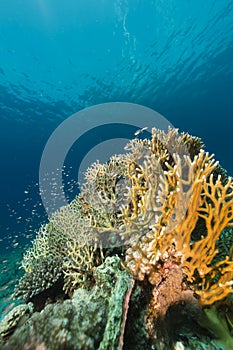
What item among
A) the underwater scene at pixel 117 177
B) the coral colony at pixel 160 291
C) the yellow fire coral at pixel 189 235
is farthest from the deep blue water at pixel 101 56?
the yellow fire coral at pixel 189 235

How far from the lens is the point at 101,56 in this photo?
1098 inches

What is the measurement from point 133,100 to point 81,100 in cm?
1062

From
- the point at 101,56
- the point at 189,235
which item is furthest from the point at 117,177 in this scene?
the point at 101,56

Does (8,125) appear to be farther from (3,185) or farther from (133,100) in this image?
(3,185)

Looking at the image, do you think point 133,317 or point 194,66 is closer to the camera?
point 133,317

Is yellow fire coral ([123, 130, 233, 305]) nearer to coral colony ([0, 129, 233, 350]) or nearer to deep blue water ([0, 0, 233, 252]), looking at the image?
coral colony ([0, 129, 233, 350])

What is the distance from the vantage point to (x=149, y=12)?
23.5m

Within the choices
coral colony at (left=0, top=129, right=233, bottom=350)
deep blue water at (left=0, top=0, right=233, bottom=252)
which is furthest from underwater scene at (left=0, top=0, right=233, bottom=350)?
deep blue water at (left=0, top=0, right=233, bottom=252)

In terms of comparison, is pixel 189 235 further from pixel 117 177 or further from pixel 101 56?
pixel 101 56

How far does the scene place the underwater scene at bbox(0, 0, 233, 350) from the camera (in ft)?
6.27

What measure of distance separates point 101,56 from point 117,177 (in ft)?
95.5

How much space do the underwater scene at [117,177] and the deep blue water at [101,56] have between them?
17cm

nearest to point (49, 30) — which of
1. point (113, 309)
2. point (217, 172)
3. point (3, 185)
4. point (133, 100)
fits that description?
point (133, 100)

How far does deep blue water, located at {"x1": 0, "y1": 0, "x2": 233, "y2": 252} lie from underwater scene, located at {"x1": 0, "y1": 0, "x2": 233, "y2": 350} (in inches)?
6.6
